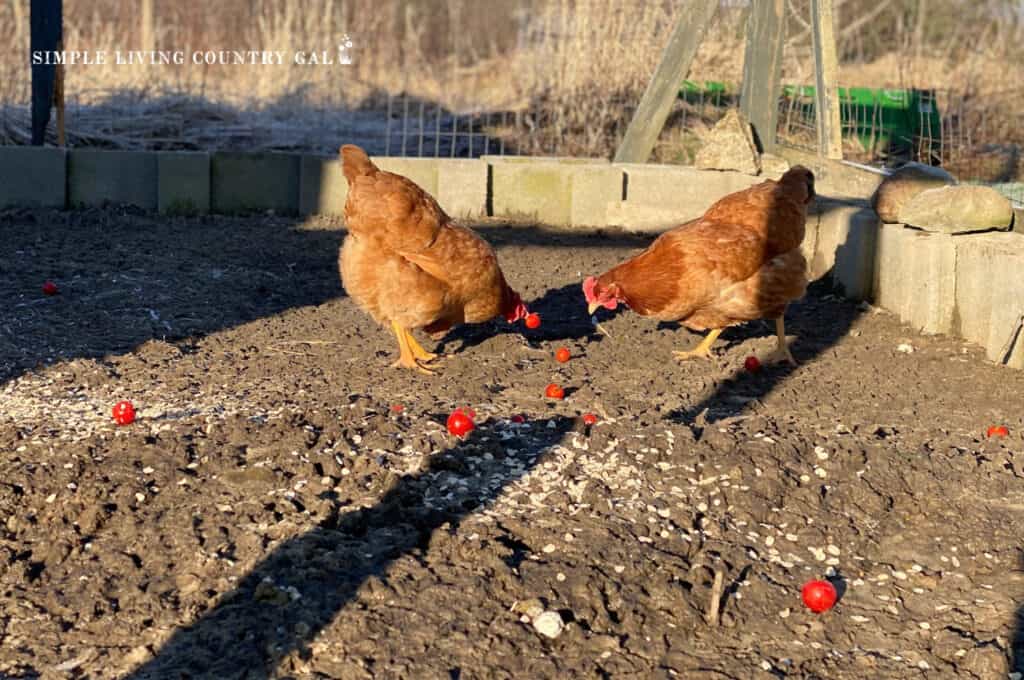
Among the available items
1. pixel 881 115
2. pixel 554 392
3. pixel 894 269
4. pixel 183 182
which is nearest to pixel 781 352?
pixel 894 269

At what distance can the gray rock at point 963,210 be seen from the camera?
595 cm

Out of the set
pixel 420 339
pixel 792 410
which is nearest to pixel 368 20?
pixel 420 339

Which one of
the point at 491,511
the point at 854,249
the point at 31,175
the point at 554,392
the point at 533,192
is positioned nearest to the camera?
the point at 491,511

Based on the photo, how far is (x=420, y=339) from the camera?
231 inches

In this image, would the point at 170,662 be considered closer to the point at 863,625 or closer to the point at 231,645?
the point at 231,645

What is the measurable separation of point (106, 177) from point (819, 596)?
6.75 m

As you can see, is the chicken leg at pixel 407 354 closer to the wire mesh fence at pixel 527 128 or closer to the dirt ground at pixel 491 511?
the dirt ground at pixel 491 511

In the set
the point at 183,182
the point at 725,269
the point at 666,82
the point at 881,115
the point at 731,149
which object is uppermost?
the point at 666,82

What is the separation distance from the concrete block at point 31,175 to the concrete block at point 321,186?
166 centimetres

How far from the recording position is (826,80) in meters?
8.40

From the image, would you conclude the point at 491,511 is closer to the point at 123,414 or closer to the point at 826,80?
the point at 123,414

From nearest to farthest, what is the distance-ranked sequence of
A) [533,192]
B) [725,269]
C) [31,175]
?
1. [725,269]
2. [31,175]
3. [533,192]

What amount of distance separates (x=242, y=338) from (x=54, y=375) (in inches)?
41.7

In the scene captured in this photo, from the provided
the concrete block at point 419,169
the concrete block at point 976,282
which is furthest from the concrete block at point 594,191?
the concrete block at point 976,282
